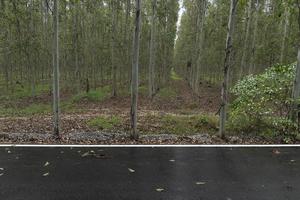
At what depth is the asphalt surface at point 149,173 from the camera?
4.73 metres

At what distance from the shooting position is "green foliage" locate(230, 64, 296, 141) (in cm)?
920

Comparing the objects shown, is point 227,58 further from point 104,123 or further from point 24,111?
point 24,111

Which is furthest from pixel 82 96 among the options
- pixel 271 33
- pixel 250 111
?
pixel 271 33

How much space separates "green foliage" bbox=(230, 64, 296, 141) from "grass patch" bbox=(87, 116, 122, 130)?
3.78 m

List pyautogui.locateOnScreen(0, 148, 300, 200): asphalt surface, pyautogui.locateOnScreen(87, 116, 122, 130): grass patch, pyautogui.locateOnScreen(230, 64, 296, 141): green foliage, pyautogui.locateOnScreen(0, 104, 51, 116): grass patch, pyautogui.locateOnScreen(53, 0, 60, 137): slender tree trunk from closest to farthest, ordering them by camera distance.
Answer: pyautogui.locateOnScreen(0, 148, 300, 200): asphalt surface → pyautogui.locateOnScreen(53, 0, 60, 137): slender tree trunk → pyautogui.locateOnScreen(230, 64, 296, 141): green foliage → pyautogui.locateOnScreen(87, 116, 122, 130): grass patch → pyautogui.locateOnScreen(0, 104, 51, 116): grass patch

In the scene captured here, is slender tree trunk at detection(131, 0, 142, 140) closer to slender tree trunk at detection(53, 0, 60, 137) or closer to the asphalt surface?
the asphalt surface

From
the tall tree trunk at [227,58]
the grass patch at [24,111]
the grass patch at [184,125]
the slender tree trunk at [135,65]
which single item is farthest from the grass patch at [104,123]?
the grass patch at [24,111]

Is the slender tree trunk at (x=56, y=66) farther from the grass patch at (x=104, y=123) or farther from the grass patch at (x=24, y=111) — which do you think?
the grass patch at (x=24, y=111)

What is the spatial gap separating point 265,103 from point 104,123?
515 cm

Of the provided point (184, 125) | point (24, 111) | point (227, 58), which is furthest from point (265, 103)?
point (24, 111)

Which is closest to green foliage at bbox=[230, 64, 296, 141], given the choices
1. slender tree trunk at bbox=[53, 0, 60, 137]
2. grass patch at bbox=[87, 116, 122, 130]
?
grass patch at bbox=[87, 116, 122, 130]

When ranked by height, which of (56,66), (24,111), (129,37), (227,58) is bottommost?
(24,111)

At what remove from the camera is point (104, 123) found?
10383mm

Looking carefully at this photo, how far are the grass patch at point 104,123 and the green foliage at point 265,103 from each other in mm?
3778
